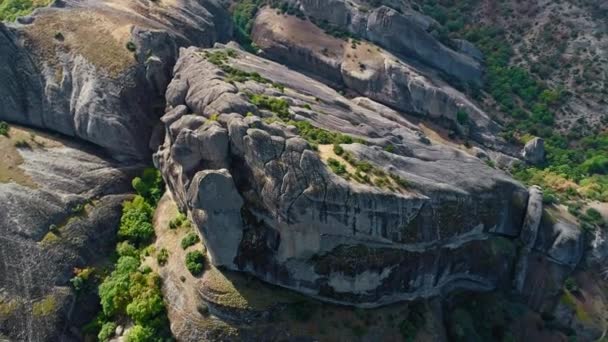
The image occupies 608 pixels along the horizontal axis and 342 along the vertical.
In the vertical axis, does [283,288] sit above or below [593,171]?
below

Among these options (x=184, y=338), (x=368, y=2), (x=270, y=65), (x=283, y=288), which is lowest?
(x=184, y=338)

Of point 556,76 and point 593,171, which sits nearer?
point 593,171

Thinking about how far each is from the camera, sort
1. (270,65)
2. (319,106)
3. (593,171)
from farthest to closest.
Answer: (593,171) → (270,65) → (319,106)

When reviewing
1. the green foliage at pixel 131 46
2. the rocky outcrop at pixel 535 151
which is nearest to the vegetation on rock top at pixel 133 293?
the green foliage at pixel 131 46

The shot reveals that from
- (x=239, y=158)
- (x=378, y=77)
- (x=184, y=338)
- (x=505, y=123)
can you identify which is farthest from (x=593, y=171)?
(x=184, y=338)

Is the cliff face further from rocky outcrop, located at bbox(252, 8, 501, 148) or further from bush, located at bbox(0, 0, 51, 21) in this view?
bush, located at bbox(0, 0, 51, 21)

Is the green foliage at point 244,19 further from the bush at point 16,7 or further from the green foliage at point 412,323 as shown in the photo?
the green foliage at point 412,323

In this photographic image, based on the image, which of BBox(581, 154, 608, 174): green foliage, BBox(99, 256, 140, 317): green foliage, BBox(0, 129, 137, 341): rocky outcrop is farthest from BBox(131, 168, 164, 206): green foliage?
BBox(581, 154, 608, 174): green foliage

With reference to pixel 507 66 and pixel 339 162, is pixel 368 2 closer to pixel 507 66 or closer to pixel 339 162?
pixel 507 66

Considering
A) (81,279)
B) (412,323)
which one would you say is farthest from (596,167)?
(81,279)
